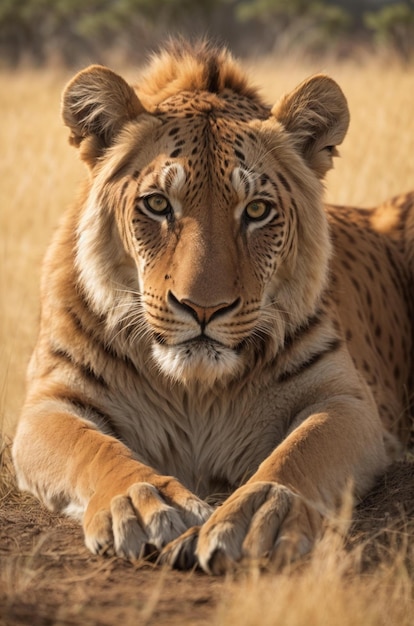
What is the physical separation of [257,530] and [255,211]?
1250 mm

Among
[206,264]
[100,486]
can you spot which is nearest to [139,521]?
[100,486]

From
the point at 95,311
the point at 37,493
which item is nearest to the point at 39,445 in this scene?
the point at 37,493

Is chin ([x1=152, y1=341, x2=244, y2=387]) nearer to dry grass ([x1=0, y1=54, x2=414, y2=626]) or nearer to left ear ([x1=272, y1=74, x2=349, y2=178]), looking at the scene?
dry grass ([x1=0, y1=54, x2=414, y2=626])

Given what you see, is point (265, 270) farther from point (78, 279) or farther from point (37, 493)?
point (37, 493)

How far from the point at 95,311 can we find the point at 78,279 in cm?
15

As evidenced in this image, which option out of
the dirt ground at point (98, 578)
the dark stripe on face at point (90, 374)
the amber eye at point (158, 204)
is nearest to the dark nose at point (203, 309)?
the amber eye at point (158, 204)

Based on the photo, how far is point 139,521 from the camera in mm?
3248

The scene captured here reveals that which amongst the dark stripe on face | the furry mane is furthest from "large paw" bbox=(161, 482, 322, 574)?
the furry mane

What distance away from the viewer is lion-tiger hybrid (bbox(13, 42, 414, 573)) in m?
3.67

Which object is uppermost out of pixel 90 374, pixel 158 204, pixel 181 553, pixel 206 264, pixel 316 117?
pixel 316 117

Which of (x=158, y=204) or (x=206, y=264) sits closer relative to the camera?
(x=206, y=264)

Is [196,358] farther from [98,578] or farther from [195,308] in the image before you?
[98,578]

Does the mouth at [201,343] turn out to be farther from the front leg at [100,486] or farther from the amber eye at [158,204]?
the amber eye at [158,204]

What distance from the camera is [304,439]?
3.79 m
